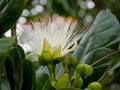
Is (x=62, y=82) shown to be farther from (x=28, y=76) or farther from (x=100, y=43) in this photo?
(x=100, y=43)

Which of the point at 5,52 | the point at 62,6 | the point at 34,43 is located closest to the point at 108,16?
the point at 34,43

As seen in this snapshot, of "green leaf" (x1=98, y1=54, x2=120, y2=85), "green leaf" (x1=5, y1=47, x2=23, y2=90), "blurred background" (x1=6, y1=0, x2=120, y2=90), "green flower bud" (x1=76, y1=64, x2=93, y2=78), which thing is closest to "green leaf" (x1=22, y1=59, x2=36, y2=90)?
"green leaf" (x1=5, y1=47, x2=23, y2=90)

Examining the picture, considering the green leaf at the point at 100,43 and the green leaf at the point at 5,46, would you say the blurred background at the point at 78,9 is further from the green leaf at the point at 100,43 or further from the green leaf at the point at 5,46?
the green leaf at the point at 5,46

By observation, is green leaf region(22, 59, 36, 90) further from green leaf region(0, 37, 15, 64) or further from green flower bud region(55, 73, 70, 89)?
green leaf region(0, 37, 15, 64)

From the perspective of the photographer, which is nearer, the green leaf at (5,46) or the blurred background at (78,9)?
the green leaf at (5,46)

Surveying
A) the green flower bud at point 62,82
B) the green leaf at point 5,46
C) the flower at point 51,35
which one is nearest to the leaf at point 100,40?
the flower at point 51,35
